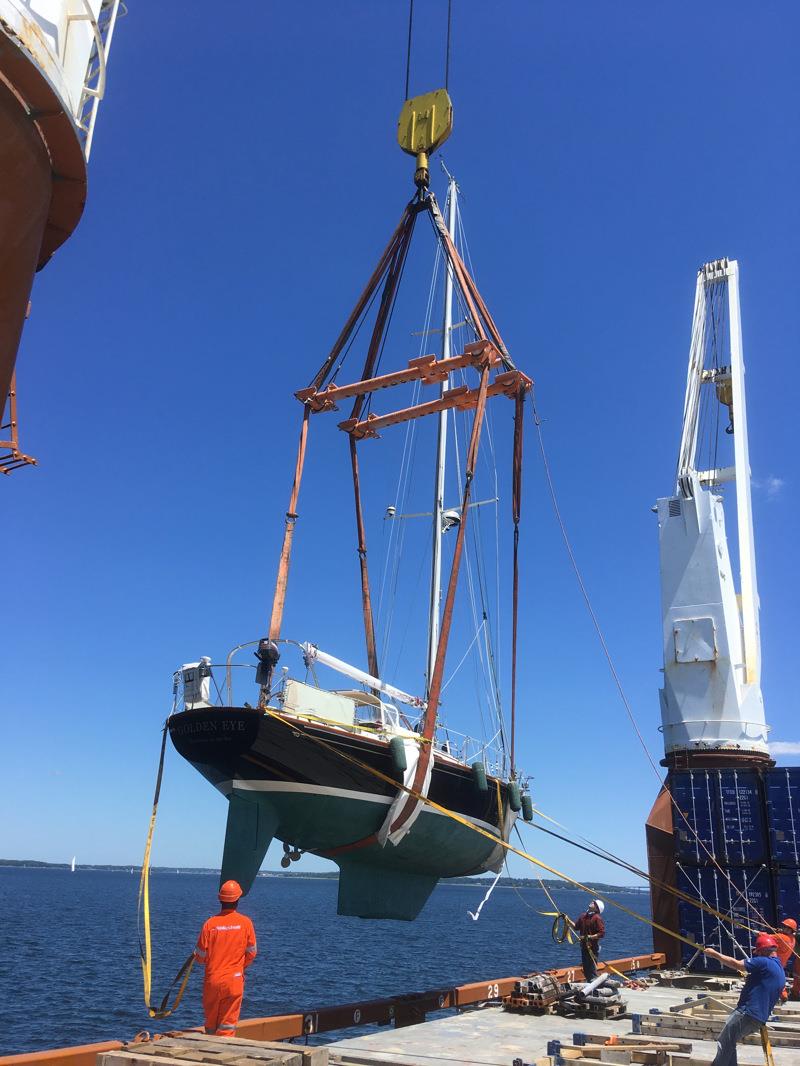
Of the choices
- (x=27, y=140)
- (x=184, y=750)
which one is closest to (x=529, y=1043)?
(x=184, y=750)

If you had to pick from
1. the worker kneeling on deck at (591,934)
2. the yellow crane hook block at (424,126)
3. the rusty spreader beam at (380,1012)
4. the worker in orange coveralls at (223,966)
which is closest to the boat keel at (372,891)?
the rusty spreader beam at (380,1012)

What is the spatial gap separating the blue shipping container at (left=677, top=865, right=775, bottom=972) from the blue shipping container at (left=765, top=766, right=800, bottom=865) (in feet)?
1.76

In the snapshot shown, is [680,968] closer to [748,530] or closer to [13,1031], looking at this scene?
[748,530]

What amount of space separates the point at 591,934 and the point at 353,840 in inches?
184

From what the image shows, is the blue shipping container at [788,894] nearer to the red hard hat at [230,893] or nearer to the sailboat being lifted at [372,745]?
the sailboat being lifted at [372,745]

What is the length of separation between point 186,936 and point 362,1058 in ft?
167

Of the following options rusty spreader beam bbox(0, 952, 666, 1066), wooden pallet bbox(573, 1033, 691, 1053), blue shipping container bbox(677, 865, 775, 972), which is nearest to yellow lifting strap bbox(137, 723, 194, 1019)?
rusty spreader beam bbox(0, 952, 666, 1066)

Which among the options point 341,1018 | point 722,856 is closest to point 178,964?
point 722,856

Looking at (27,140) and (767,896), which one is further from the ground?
(27,140)

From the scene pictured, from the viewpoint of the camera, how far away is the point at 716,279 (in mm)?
26250

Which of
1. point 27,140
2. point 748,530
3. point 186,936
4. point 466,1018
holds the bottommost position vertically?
point 186,936

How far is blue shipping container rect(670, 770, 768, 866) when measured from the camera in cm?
1772

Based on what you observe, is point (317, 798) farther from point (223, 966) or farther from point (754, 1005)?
point (754, 1005)

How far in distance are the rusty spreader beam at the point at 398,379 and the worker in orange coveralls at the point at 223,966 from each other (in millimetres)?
13447
